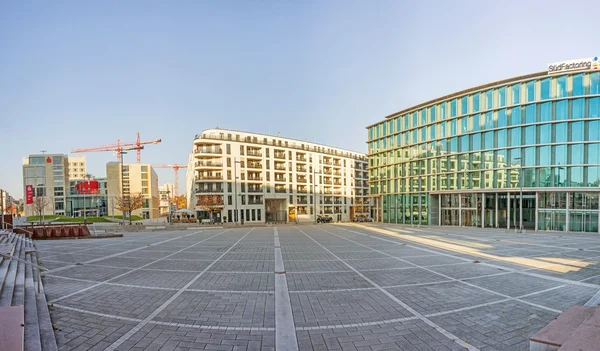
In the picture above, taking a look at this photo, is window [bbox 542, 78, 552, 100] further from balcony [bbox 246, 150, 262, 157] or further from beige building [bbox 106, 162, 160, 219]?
beige building [bbox 106, 162, 160, 219]

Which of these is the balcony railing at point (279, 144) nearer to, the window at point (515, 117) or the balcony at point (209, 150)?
the balcony at point (209, 150)

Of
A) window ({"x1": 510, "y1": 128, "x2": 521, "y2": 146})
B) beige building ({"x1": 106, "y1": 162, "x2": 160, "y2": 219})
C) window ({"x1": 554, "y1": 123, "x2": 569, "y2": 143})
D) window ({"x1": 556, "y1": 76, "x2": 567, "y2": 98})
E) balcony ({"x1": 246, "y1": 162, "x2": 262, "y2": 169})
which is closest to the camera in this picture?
window ({"x1": 556, "y1": 76, "x2": 567, "y2": 98})

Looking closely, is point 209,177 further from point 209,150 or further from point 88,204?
point 88,204

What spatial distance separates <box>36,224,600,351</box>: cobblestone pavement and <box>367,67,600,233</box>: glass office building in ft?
82.5

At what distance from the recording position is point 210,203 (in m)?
50.8

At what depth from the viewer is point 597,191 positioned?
97.9 ft

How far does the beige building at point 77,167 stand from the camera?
476ft

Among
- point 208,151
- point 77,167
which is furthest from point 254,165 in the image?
point 77,167

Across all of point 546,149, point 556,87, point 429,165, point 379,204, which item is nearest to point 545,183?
point 546,149

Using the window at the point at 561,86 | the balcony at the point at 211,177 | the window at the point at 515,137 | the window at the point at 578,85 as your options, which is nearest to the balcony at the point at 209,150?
the balcony at the point at 211,177

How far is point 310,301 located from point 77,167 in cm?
18603

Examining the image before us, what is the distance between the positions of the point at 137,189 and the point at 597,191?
119211mm

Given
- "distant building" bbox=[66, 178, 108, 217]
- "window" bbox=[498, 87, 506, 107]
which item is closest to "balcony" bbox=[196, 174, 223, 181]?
"window" bbox=[498, 87, 506, 107]

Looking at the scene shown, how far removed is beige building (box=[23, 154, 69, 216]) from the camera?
100 m
